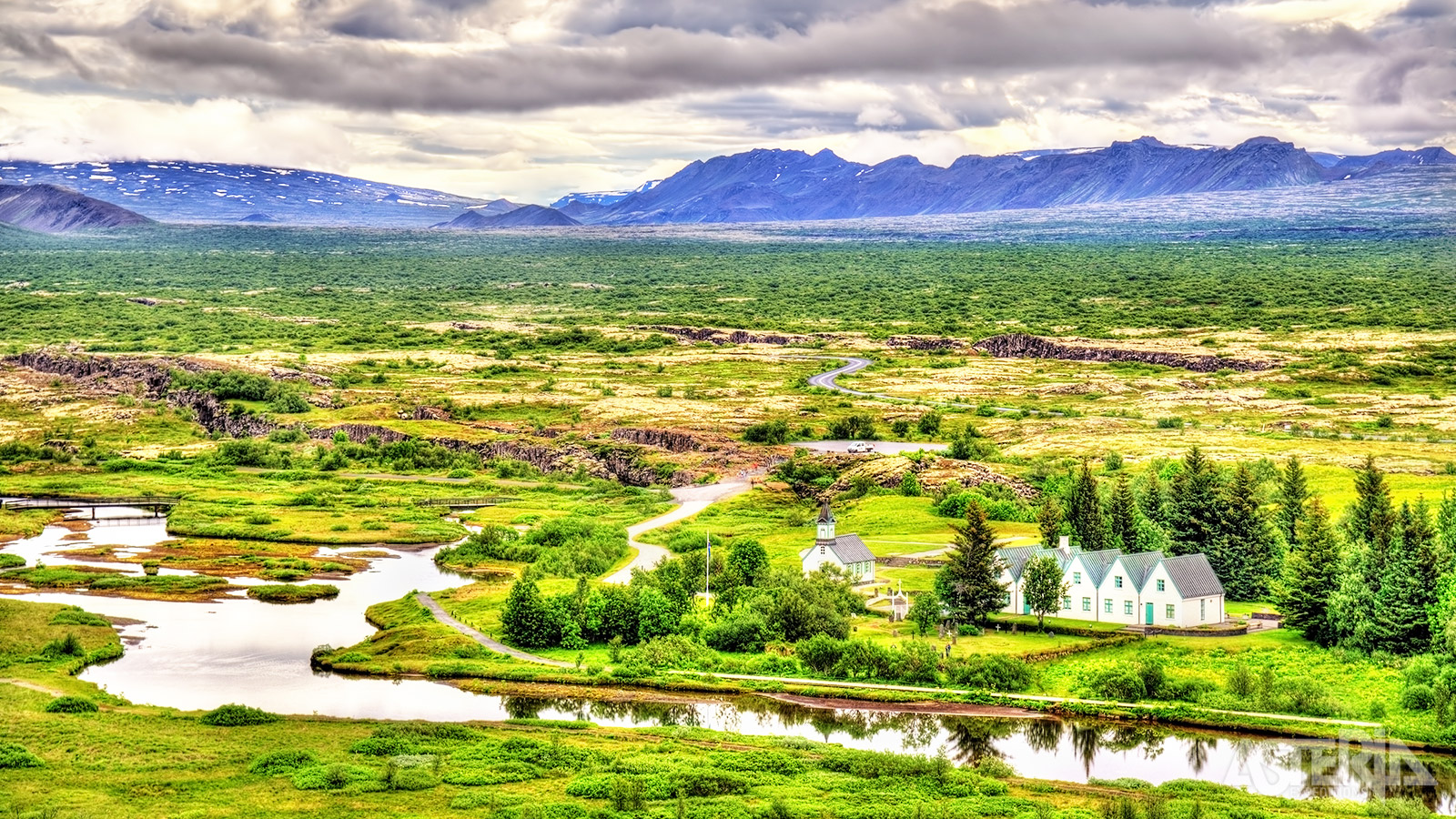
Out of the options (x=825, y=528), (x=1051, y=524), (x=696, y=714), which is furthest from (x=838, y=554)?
(x=696, y=714)

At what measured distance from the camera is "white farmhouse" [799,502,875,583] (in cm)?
6888

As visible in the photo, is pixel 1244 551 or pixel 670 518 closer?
pixel 1244 551

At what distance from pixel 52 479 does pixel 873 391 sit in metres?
79.2

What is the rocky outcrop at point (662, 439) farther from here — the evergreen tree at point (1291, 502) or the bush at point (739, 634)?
the bush at point (739, 634)

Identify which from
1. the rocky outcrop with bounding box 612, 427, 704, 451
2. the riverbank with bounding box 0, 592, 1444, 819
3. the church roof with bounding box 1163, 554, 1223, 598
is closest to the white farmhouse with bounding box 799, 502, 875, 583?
the church roof with bounding box 1163, 554, 1223, 598

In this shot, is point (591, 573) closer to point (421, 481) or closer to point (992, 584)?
point (992, 584)

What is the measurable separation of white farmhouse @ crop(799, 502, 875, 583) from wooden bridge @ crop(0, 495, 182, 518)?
2086 inches

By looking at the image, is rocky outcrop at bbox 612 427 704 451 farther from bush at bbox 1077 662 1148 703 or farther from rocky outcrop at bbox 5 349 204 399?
bush at bbox 1077 662 1148 703

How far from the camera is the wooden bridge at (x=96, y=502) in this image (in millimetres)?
101438

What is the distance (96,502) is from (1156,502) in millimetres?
74017

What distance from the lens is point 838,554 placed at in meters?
69.0

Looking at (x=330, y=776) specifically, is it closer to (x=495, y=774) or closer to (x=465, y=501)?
(x=495, y=774)

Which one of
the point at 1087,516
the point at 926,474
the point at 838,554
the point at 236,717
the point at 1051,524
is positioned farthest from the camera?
the point at 926,474

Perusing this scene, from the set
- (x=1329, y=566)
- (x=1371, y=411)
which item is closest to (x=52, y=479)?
(x=1329, y=566)
